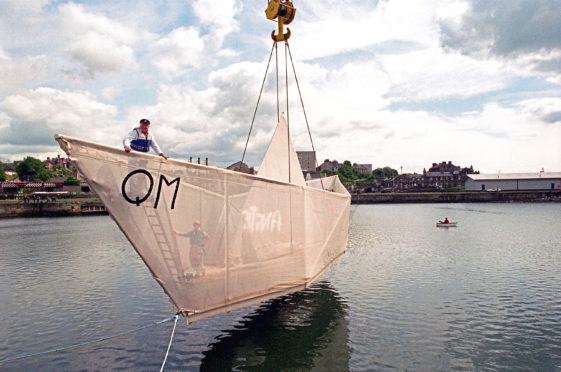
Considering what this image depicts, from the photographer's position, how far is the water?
39.4 ft

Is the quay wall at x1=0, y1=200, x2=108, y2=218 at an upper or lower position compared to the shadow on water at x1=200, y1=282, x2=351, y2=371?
upper

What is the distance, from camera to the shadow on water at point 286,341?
11.8m

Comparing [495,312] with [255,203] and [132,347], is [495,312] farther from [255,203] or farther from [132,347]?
[132,347]

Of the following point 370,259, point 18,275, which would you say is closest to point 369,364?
point 370,259

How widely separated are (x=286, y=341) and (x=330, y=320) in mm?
2905

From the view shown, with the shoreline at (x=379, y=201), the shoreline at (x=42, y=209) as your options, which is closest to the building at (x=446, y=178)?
the shoreline at (x=379, y=201)

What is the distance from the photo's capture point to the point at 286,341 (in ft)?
44.1

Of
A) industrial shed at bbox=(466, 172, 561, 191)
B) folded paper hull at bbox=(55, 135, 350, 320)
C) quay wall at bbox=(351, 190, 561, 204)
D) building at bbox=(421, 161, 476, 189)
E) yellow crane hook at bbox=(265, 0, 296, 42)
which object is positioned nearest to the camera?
folded paper hull at bbox=(55, 135, 350, 320)

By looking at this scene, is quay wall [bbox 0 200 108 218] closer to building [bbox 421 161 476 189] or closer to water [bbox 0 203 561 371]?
water [bbox 0 203 561 371]

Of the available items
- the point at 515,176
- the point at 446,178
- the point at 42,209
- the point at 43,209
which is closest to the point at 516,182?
the point at 515,176

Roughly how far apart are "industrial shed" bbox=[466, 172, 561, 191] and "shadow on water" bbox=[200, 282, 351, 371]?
492 ft

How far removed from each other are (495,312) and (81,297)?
66.3 feet

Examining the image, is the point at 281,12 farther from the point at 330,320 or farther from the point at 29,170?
the point at 29,170

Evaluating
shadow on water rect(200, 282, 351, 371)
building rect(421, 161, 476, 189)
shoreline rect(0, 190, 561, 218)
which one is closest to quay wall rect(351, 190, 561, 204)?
shoreline rect(0, 190, 561, 218)
